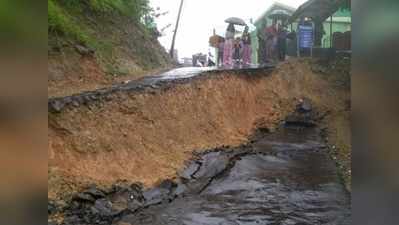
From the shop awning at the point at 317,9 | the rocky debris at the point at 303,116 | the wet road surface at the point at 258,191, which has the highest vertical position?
the shop awning at the point at 317,9

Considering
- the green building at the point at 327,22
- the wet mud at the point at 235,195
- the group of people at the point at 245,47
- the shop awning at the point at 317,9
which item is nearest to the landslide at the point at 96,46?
the group of people at the point at 245,47

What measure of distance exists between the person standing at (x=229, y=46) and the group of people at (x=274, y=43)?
5.88ft

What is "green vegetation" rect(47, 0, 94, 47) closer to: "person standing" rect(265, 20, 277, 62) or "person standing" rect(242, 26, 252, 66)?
"person standing" rect(242, 26, 252, 66)

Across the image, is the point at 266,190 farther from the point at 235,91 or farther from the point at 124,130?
the point at 235,91

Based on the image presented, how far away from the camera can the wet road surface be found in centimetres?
859

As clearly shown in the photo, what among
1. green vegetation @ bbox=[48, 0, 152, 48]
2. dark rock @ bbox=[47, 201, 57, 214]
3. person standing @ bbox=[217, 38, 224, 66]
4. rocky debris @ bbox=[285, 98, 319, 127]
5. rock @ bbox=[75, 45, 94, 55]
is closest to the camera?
dark rock @ bbox=[47, 201, 57, 214]

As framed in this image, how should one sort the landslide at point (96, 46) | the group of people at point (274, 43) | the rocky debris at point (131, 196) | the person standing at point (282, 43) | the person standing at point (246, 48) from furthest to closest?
1. the group of people at point (274, 43)
2. the person standing at point (282, 43)
3. the person standing at point (246, 48)
4. the landslide at point (96, 46)
5. the rocky debris at point (131, 196)

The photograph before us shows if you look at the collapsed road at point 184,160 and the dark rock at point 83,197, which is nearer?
the dark rock at point 83,197

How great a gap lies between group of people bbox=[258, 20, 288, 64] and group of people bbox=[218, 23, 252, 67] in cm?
111

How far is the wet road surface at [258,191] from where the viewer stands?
8587mm

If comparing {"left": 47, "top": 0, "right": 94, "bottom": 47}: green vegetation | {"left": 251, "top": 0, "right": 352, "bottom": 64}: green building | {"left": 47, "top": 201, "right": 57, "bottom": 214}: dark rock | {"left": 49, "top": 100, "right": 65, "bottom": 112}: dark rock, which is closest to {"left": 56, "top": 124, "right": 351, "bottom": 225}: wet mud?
{"left": 47, "top": 201, "right": 57, "bottom": 214}: dark rock

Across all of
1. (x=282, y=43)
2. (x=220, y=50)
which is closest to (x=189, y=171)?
(x=220, y=50)

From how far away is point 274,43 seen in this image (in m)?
20.4

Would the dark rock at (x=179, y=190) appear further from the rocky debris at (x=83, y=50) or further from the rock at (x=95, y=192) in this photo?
the rocky debris at (x=83, y=50)
